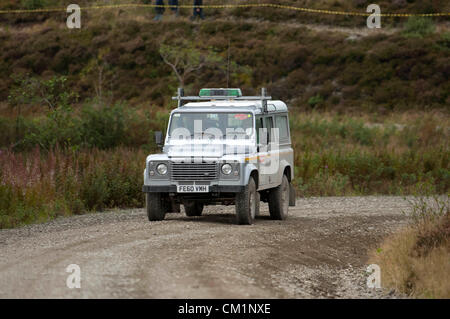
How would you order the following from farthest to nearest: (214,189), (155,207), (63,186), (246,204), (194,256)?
(63,186) < (155,207) < (246,204) < (214,189) < (194,256)

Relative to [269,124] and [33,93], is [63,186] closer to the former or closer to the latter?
[269,124]

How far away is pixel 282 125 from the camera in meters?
17.3

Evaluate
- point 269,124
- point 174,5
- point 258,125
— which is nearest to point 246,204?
point 258,125

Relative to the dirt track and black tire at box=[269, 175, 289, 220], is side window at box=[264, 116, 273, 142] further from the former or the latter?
the dirt track

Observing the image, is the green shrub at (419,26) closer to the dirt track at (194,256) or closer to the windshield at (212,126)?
the dirt track at (194,256)

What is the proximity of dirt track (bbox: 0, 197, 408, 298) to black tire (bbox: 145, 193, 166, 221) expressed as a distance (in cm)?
18

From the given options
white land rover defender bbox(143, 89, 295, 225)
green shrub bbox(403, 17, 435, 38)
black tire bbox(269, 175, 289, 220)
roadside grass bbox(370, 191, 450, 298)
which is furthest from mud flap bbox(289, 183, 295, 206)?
green shrub bbox(403, 17, 435, 38)

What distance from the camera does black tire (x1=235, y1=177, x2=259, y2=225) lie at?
1449 cm

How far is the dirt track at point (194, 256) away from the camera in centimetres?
879

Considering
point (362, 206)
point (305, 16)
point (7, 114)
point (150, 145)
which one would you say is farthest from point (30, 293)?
point (305, 16)

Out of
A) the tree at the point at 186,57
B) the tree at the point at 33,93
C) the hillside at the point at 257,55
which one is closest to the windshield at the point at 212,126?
the tree at the point at 33,93

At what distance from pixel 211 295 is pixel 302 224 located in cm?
777

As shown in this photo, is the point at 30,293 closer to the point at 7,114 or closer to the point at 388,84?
the point at 7,114

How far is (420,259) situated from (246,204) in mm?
4717
